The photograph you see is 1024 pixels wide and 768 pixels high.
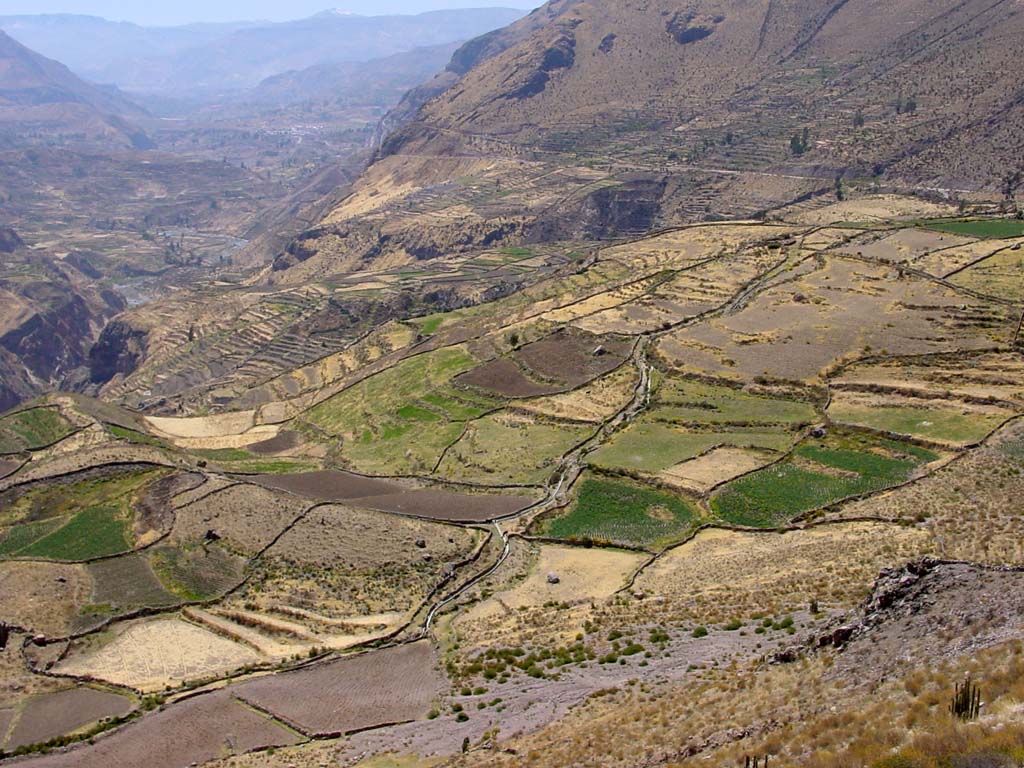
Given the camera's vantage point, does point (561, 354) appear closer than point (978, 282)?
No

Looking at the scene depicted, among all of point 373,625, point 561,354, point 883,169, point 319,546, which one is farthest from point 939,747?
point 883,169

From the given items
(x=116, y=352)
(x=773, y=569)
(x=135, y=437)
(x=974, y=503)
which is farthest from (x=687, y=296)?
(x=116, y=352)

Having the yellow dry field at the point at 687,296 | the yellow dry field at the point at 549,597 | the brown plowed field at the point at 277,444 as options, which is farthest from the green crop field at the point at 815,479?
the brown plowed field at the point at 277,444

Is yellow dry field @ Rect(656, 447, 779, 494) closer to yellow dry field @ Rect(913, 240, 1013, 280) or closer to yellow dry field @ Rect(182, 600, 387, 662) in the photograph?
yellow dry field @ Rect(182, 600, 387, 662)

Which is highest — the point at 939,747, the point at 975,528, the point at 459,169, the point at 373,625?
the point at 459,169

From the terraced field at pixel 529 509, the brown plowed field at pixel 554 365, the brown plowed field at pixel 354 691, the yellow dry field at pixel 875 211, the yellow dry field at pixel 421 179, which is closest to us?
the brown plowed field at pixel 354 691

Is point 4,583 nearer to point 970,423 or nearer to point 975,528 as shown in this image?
point 975,528

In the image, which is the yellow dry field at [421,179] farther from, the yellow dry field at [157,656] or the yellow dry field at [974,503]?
the yellow dry field at [974,503]
